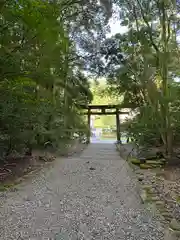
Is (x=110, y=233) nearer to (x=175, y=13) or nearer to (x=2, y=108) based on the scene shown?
(x=2, y=108)

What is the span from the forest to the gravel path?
128cm

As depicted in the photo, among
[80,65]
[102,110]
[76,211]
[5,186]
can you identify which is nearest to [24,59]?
[5,186]

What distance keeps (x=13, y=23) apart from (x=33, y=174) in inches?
94.1

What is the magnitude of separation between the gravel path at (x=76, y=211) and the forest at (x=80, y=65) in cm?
128

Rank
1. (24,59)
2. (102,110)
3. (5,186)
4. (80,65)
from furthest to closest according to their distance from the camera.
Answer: (102,110), (80,65), (24,59), (5,186)

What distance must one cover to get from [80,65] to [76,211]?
7.20 meters

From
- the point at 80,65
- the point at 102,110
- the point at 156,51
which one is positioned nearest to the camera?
the point at 156,51

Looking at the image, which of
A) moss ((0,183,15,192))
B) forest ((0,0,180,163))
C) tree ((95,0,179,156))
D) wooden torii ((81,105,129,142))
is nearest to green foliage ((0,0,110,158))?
forest ((0,0,180,163))

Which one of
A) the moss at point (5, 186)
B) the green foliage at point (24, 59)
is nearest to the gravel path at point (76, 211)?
the moss at point (5, 186)

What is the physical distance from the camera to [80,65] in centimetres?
909

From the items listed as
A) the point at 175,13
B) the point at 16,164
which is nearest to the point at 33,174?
the point at 16,164

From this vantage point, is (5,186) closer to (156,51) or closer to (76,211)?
(76,211)

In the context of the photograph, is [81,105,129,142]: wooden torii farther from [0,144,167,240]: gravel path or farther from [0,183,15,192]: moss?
[0,183,15,192]: moss

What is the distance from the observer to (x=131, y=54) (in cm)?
823
